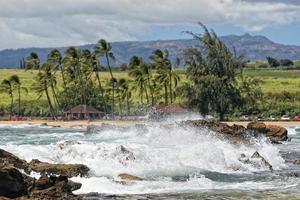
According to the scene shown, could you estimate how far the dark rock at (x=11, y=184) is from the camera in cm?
2194

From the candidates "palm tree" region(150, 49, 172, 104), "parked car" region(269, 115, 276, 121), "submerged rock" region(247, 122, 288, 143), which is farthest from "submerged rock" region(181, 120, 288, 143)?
"palm tree" region(150, 49, 172, 104)

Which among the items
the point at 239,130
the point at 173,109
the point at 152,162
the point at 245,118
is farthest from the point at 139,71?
the point at 152,162

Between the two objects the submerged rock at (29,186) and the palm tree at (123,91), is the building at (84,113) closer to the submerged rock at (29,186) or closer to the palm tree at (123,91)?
the palm tree at (123,91)

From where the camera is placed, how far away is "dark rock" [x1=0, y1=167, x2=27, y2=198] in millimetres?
21938

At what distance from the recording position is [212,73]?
3720 inches

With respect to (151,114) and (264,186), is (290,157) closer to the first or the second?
(264,186)

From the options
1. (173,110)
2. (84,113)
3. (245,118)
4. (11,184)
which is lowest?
(245,118)

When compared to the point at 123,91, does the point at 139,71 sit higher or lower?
higher

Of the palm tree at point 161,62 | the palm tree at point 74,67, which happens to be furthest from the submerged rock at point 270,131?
the palm tree at point 74,67

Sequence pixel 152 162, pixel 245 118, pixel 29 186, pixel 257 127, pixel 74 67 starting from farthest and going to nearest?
pixel 74 67, pixel 245 118, pixel 257 127, pixel 152 162, pixel 29 186

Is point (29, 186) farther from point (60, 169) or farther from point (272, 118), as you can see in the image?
point (272, 118)

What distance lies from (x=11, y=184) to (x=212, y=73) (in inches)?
2914

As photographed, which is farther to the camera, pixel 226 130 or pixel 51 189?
pixel 226 130

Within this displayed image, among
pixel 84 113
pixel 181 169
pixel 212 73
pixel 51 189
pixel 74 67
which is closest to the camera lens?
pixel 51 189
